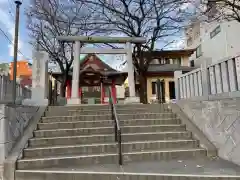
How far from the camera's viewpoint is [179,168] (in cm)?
418

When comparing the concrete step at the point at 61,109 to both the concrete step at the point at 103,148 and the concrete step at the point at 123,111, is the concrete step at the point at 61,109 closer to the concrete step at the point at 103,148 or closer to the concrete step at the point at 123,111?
the concrete step at the point at 123,111

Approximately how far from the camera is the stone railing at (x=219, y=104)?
184 inches

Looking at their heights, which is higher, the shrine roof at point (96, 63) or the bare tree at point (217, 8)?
the bare tree at point (217, 8)

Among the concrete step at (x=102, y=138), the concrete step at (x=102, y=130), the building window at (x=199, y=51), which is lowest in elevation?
the concrete step at (x=102, y=138)

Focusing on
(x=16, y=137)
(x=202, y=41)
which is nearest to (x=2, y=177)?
(x=16, y=137)

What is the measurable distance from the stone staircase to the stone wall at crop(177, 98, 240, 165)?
331 mm

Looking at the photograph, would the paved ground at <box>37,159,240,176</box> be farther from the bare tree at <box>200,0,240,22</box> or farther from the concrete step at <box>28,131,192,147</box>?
the bare tree at <box>200,0,240,22</box>

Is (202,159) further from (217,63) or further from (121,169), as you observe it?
(217,63)

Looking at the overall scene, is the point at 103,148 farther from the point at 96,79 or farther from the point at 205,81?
the point at 96,79

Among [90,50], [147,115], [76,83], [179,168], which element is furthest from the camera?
[90,50]

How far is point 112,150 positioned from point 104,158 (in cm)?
45

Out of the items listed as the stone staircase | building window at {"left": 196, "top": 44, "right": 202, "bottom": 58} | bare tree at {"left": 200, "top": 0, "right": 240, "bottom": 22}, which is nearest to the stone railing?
the stone staircase

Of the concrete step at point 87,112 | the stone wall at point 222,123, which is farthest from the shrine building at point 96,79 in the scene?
the stone wall at point 222,123

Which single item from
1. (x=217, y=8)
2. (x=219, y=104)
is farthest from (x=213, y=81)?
(x=217, y=8)
